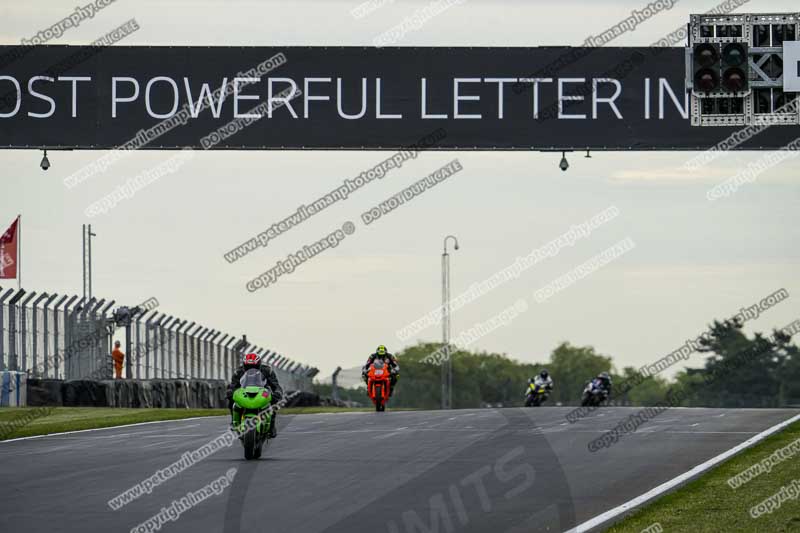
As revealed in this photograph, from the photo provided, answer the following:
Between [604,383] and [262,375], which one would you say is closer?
[262,375]

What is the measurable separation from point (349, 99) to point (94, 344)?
1186cm

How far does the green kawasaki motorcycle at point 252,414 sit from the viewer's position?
18.8 meters

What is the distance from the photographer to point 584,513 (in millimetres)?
13766

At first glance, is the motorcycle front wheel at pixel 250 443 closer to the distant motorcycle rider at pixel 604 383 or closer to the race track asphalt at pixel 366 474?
Result: the race track asphalt at pixel 366 474

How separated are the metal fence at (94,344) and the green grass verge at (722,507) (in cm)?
1886

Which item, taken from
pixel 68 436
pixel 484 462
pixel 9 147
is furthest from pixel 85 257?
pixel 484 462

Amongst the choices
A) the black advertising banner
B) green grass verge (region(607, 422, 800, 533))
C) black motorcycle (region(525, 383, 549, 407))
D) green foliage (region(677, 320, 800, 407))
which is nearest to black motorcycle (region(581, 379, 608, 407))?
black motorcycle (region(525, 383, 549, 407))

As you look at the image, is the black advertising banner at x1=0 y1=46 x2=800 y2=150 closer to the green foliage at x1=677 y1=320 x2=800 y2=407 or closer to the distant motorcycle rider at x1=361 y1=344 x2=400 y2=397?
the distant motorcycle rider at x1=361 y1=344 x2=400 y2=397

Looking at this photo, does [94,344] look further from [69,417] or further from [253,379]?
[253,379]

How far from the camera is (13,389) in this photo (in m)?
32.6

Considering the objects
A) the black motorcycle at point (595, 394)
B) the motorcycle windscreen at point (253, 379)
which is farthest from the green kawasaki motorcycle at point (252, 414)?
the black motorcycle at point (595, 394)

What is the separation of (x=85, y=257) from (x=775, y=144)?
24.3m

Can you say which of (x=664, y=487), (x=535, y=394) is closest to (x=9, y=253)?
(x=535, y=394)

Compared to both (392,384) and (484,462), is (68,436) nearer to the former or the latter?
(484,462)
